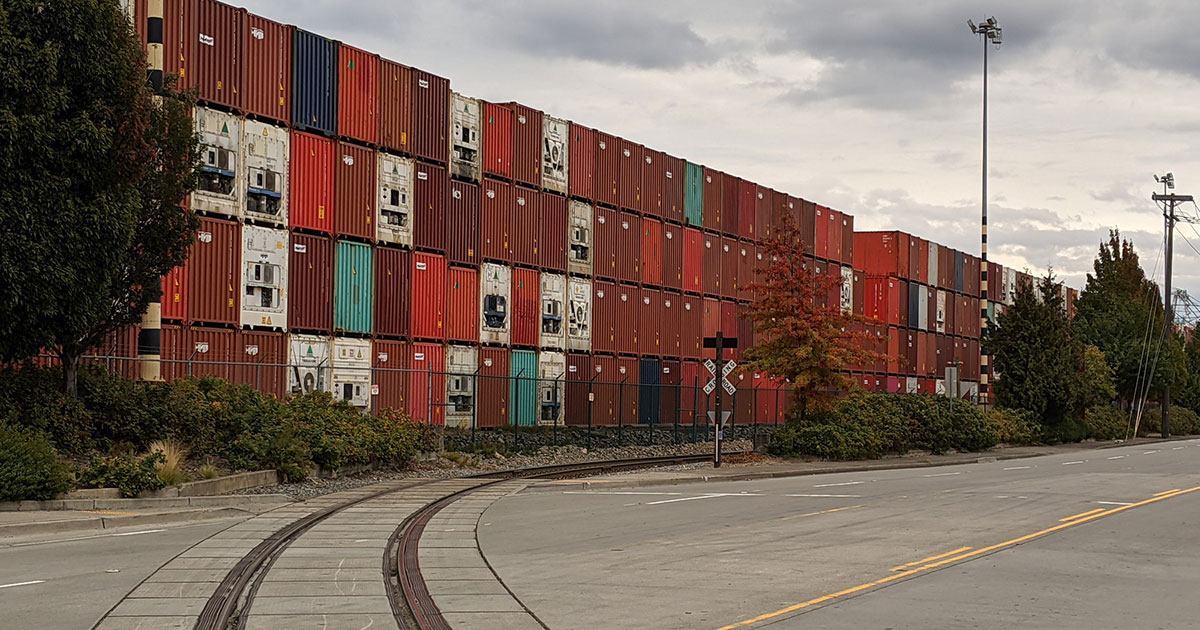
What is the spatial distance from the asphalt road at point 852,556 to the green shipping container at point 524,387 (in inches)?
574

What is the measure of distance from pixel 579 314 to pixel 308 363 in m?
13.5

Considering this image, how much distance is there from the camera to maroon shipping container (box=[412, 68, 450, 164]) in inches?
1452

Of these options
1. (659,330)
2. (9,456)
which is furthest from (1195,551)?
(659,330)

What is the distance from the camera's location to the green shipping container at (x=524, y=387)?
131ft

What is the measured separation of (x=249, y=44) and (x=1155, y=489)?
24566 mm

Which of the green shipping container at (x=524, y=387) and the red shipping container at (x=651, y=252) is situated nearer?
the green shipping container at (x=524, y=387)

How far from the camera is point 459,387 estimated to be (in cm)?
3800

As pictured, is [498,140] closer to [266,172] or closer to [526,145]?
[526,145]

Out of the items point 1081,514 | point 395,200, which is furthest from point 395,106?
point 1081,514

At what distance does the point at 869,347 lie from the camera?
6234 cm

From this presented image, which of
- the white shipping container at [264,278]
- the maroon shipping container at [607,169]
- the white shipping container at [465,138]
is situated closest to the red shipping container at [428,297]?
the white shipping container at [465,138]

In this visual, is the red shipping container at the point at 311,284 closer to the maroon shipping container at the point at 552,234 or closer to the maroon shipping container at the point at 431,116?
the maroon shipping container at the point at 431,116

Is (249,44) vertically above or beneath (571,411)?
above

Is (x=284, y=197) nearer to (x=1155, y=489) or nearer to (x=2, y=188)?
(x=2, y=188)
